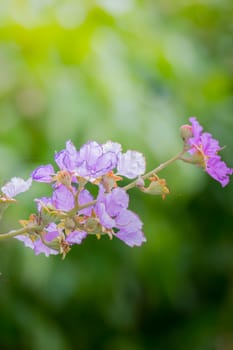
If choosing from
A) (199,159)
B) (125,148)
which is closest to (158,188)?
(199,159)

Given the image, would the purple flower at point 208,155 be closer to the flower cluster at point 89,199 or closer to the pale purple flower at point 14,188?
the flower cluster at point 89,199

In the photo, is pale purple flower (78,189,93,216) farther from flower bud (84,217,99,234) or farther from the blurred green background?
the blurred green background

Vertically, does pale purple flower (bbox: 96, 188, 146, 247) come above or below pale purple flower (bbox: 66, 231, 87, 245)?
below

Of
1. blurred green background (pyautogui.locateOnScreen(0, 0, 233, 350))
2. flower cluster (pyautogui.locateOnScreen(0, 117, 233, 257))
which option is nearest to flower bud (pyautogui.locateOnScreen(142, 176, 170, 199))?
flower cluster (pyautogui.locateOnScreen(0, 117, 233, 257))

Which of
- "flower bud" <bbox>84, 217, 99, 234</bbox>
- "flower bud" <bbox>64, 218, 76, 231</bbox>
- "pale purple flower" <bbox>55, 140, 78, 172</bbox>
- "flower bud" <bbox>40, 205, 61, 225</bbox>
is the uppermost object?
"pale purple flower" <bbox>55, 140, 78, 172</bbox>

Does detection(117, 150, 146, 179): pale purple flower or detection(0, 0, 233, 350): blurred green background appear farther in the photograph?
detection(0, 0, 233, 350): blurred green background

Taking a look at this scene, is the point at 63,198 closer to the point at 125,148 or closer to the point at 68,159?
the point at 68,159

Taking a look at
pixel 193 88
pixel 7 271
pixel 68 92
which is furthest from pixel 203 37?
pixel 7 271

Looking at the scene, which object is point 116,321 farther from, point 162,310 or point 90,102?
point 90,102

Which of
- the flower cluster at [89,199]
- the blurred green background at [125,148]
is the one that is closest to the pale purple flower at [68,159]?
the flower cluster at [89,199]
